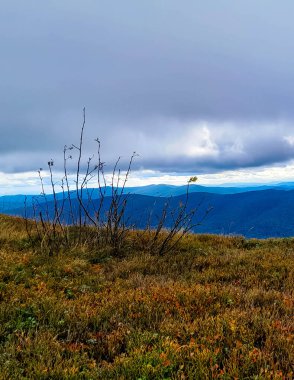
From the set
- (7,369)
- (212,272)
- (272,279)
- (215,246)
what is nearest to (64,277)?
(212,272)

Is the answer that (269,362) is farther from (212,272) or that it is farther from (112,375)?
(212,272)

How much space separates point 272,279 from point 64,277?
18.1 ft

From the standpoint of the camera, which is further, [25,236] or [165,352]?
[25,236]

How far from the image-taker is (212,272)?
31.0ft

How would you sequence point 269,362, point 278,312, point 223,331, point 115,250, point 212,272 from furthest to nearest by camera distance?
point 115,250, point 212,272, point 278,312, point 223,331, point 269,362

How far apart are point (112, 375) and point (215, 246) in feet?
36.9

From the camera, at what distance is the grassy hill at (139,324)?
3.96 meters

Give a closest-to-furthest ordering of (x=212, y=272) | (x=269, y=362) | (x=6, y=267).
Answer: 1. (x=269, y=362)
2. (x=6, y=267)
3. (x=212, y=272)

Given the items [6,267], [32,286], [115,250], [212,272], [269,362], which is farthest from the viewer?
[115,250]

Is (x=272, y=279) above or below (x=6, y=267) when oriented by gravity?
below

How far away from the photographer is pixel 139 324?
538 cm

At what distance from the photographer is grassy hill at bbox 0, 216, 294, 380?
13.0ft

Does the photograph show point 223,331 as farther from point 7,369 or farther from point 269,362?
point 7,369

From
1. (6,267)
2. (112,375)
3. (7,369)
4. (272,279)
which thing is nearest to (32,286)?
(6,267)
